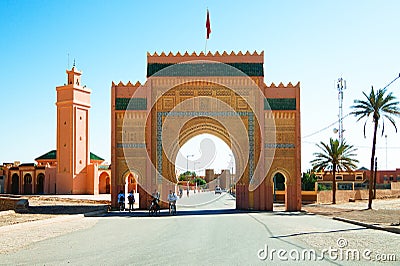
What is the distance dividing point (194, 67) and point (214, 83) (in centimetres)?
151

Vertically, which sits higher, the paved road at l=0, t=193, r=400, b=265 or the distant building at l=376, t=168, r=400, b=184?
the paved road at l=0, t=193, r=400, b=265

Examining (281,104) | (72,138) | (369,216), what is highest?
(281,104)

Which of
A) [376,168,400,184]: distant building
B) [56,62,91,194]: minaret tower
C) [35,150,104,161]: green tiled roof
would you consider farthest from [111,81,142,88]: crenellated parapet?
[376,168,400,184]: distant building

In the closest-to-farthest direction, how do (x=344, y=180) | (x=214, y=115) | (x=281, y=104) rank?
(x=281, y=104) → (x=214, y=115) → (x=344, y=180)

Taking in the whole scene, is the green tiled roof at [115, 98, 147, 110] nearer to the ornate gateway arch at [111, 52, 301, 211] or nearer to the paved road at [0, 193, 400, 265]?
the ornate gateway arch at [111, 52, 301, 211]

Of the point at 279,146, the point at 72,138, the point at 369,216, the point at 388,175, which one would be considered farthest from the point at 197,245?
the point at 388,175

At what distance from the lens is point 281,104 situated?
28812 mm

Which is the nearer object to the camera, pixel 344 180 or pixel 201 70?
pixel 201 70

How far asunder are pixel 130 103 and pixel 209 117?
475 cm

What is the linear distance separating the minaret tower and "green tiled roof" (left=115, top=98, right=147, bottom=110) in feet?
65.0

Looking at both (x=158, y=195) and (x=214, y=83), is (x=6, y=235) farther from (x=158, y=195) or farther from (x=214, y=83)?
(x=214, y=83)

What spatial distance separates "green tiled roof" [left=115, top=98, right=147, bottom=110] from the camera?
28750 millimetres

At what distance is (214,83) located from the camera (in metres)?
29.1

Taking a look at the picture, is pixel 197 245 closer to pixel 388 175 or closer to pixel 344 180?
pixel 344 180
